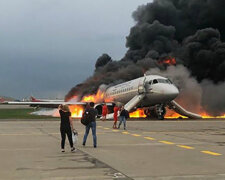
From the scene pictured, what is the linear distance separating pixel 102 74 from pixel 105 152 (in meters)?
44.9

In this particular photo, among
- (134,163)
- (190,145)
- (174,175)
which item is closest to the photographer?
(174,175)

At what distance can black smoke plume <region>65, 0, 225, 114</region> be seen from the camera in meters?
48.2

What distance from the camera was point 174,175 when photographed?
7.77 meters

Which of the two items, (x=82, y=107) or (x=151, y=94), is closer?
(x=151, y=94)

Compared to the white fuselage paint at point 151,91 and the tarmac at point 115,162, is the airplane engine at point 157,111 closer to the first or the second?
the white fuselage paint at point 151,91

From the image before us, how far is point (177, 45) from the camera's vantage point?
57500mm

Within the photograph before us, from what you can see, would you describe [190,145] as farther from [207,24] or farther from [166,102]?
[207,24]

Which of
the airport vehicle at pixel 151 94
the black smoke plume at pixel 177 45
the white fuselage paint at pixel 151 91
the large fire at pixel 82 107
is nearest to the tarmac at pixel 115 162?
the white fuselage paint at pixel 151 91

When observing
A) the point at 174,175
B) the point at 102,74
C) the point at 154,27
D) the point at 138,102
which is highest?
the point at 154,27

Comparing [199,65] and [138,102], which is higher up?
[199,65]

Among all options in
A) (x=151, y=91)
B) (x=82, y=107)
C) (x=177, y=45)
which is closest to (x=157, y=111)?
(x=151, y=91)

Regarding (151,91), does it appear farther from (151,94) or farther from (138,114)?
(138,114)

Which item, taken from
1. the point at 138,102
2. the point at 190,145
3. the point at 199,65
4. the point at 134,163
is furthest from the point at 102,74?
the point at 134,163

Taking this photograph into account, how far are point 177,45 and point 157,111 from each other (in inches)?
893
